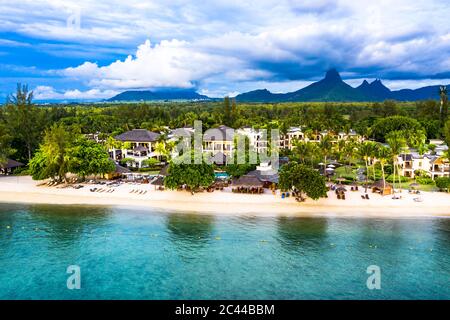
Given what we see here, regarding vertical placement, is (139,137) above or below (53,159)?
above

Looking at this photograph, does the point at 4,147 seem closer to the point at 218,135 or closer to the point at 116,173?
the point at 116,173

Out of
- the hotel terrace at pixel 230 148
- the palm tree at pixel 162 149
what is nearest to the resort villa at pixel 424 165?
the hotel terrace at pixel 230 148

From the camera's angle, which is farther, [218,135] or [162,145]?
[218,135]

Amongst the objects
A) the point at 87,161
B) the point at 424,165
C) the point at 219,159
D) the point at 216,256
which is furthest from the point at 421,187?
the point at 87,161

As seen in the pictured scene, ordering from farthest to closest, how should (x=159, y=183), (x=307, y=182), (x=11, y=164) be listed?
(x=11, y=164) → (x=159, y=183) → (x=307, y=182)

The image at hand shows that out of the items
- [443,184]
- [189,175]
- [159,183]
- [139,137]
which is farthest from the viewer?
[139,137]

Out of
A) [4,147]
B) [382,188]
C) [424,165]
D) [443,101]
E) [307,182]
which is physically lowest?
[382,188]

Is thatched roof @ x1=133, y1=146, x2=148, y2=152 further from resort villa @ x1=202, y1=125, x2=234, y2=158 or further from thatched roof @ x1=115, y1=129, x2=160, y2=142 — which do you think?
resort villa @ x1=202, y1=125, x2=234, y2=158
